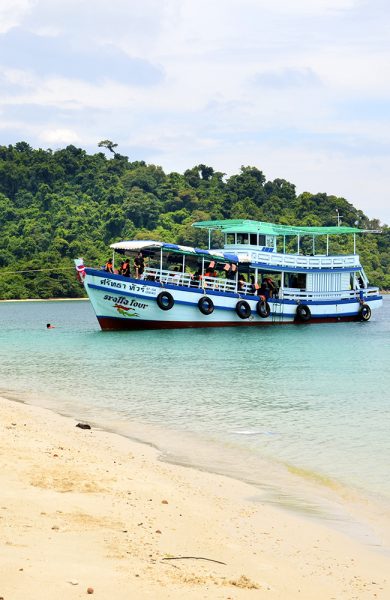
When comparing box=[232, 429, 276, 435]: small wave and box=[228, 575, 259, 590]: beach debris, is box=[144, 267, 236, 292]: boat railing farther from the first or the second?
box=[228, 575, 259, 590]: beach debris

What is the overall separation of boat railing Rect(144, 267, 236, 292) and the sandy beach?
25606 millimetres

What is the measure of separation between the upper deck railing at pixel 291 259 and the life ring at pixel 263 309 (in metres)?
1.96

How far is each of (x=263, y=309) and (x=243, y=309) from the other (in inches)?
51.4

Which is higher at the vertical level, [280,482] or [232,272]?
[232,272]

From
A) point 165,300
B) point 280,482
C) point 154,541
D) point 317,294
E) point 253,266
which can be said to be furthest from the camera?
point 317,294

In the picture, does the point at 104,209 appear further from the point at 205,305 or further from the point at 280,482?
the point at 280,482

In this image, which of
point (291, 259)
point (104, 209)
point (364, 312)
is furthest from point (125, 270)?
point (104, 209)

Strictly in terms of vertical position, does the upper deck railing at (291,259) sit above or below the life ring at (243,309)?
above

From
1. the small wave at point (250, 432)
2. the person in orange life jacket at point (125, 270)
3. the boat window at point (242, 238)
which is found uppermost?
the boat window at point (242, 238)

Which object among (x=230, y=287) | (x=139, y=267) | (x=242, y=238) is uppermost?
(x=242, y=238)

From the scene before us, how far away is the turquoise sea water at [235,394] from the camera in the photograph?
414 inches

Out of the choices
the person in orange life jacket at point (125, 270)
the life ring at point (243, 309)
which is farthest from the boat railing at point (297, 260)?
the person in orange life jacket at point (125, 270)

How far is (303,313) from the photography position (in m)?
39.3

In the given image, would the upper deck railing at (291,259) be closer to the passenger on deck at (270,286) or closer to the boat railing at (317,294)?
the passenger on deck at (270,286)
